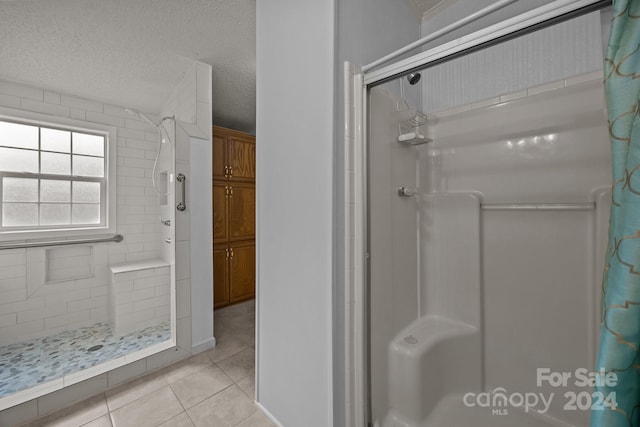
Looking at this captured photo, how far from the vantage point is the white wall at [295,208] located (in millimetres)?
1078

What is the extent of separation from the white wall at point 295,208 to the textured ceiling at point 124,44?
0.52 metres

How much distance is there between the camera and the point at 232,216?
3.00 meters

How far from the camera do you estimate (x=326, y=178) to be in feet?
3.51

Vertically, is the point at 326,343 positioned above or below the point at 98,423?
above

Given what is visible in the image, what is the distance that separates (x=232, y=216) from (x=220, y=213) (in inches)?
6.3

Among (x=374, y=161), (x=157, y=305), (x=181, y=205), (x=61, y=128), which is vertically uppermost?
(x=61, y=128)

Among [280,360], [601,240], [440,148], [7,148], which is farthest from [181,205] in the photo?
[601,240]

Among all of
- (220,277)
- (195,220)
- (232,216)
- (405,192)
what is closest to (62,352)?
(220,277)

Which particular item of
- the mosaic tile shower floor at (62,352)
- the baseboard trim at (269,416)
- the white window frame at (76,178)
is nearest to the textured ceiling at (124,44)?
the white window frame at (76,178)

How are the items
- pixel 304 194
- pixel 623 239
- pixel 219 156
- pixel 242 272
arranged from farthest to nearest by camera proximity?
pixel 242 272 → pixel 219 156 → pixel 304 194 → pixel 623 239

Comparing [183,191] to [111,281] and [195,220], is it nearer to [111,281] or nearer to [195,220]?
[195,220]

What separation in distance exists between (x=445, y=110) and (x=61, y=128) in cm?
346

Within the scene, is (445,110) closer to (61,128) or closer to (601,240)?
(601,240)

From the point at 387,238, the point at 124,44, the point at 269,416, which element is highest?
the point at 124,44
